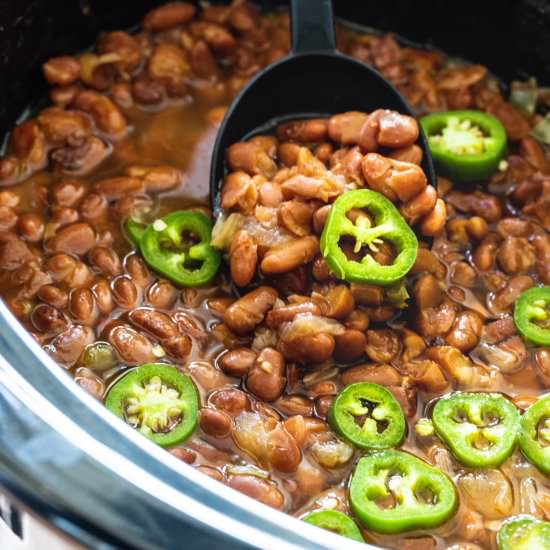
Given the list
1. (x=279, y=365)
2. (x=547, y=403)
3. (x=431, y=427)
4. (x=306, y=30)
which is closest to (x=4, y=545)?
(x=279, y=365)

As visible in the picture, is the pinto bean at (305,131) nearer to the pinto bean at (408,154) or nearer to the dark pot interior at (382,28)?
the pinto bean at (408,154)

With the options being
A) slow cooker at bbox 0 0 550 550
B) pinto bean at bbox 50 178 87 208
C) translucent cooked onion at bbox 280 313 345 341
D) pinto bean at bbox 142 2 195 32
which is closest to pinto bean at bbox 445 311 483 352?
translucent cooked onion at bbox 280 313 345 341

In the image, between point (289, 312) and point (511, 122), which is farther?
point (511, 122)

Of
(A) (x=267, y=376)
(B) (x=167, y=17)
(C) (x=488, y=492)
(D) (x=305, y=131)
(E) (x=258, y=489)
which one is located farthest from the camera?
(B) (x=167, y=17)

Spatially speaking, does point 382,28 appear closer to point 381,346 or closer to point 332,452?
point 381,346

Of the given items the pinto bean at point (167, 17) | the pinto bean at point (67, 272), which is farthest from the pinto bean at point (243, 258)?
the pinto bean at point (167, 17)

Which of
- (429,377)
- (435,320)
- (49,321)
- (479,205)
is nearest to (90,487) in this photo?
(49,321)

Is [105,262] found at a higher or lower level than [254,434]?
higher

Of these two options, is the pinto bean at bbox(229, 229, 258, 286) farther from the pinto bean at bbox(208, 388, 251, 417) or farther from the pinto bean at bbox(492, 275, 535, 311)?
the pinto bean at bbox(492, 275, 535, 311)
